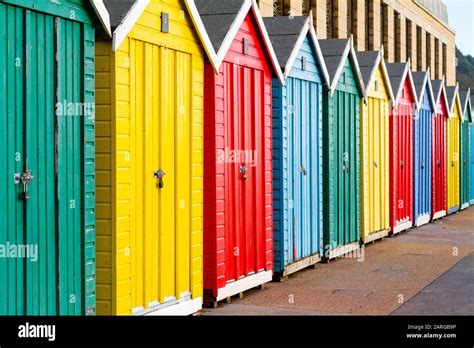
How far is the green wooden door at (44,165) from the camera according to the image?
21.4ft

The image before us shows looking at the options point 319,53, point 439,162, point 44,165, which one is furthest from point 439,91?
point 44,165

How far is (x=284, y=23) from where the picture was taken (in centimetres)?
1291

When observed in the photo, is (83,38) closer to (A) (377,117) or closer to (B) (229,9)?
(B) (229,9)

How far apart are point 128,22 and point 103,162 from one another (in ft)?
4.03

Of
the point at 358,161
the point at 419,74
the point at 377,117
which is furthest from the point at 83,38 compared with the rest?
the point at 419,74

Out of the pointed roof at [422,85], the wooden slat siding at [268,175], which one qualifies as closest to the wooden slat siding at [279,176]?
the wooden slat siding at [268,175]

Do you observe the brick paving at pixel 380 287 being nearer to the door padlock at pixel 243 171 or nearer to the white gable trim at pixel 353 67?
the door padlock at pixel 243 171

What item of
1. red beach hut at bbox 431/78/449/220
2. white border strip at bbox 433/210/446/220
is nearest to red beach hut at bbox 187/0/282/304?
white border strip at bbox 433/210/446/220

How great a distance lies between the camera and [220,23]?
10289 millimetres

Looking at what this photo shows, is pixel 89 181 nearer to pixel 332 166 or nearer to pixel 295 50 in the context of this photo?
pixel 295 50

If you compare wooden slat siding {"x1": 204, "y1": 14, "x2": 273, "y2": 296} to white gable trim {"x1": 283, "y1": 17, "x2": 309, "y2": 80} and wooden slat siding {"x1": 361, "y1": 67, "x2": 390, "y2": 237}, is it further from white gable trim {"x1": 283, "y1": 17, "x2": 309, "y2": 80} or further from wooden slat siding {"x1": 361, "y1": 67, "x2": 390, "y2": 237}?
wooden slat siding {"x1": 361, "y1": 67, "x2": 390, "y2": 237}

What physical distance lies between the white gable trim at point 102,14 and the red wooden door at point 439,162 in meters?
15.4

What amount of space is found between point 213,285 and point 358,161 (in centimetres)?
651
